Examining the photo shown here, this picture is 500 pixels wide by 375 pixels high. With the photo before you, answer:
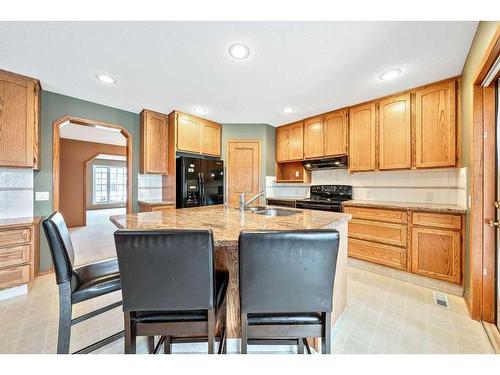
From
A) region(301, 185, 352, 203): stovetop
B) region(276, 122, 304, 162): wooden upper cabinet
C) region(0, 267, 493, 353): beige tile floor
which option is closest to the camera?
region(0, 267, 493, 353): beige tile floor

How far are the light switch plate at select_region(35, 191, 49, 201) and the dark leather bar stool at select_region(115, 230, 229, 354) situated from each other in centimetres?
281

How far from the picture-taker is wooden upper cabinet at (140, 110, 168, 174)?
337 centimetres

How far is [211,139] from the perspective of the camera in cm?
393

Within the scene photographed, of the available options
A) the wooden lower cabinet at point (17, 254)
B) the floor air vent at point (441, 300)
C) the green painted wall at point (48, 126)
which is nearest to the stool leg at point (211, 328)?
the floor air vent at point (441, 300)

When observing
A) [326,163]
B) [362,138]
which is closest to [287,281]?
[362,138]

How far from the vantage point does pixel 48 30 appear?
5.23 ft

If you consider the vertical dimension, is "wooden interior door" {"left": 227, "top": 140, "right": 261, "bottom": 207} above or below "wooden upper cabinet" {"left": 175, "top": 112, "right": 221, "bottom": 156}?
below

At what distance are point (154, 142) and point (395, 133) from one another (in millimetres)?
3676

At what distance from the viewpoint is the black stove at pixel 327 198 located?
312 cm

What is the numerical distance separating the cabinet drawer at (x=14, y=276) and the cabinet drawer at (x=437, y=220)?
14.2 ft

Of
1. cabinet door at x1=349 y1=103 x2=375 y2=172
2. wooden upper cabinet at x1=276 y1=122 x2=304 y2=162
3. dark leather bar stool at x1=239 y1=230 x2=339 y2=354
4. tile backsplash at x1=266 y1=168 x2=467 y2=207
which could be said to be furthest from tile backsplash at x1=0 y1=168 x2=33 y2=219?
cabinet door at x1=349 y1=103 x2=375 y2=172

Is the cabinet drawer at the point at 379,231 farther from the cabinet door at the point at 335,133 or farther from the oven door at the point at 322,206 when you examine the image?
the cabinet door at the point at 335,133

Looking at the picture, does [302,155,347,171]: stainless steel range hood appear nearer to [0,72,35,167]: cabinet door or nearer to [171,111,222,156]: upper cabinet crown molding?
[171,111,222,156]: upper cabinet crown molding
